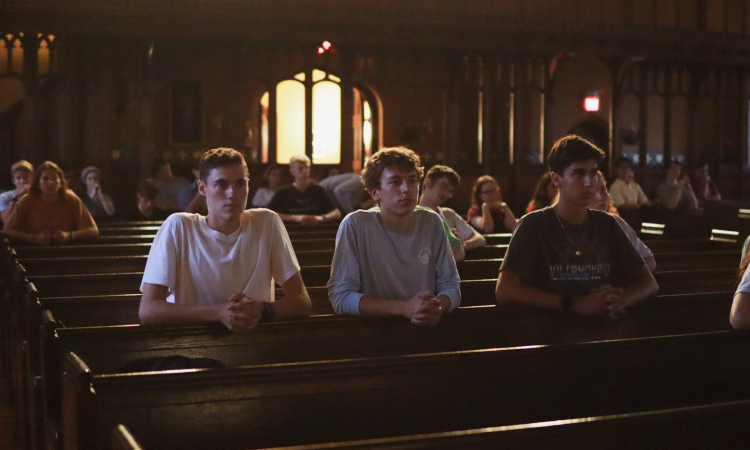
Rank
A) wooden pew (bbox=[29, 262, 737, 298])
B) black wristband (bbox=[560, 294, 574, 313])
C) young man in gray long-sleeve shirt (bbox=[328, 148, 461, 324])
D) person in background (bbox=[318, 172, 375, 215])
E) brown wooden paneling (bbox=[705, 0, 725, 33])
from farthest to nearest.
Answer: brown wooden paneling (bbox=[705, 0, 725, 33])
person in background (bbox=[318, 172, 375, 215])
wooden pew (bbox=[29, 262, 737, 298])
young man in gray long-sleeve shirt (bbox=[328, 148, 461, 324])
black wristband (bbox=[560, 294, 574, 313])

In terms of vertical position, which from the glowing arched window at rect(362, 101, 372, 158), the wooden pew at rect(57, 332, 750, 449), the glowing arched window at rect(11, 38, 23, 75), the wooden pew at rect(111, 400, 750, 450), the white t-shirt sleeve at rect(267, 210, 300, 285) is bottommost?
the wooden pew at rect(57, 332, 750, 449)

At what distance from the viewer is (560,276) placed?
11.9 feet

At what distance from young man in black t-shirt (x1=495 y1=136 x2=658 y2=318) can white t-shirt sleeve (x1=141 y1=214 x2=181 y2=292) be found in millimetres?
1342

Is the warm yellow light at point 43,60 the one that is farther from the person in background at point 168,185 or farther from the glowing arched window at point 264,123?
the glowing arched window at point 264,123

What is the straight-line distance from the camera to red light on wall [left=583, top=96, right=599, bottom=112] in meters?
15.2

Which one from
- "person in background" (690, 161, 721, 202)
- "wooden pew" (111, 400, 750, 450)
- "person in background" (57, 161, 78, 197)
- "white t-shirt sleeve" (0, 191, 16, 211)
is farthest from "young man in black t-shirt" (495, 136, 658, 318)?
"person in background" (690, 161, 721, 202)

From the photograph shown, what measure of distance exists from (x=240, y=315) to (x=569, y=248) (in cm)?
145

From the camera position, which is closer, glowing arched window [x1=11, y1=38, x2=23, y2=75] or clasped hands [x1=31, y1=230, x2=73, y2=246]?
clasped hands [x1=31, y1=230, x2=73, y2=246]

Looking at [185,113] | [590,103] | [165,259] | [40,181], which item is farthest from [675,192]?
[165,259]

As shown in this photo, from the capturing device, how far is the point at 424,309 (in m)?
3.19

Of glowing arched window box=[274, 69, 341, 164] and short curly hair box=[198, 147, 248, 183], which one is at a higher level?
glowing arched window box=[274, 69, 341, 164]

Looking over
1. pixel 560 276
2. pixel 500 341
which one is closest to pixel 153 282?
pixel 500 341

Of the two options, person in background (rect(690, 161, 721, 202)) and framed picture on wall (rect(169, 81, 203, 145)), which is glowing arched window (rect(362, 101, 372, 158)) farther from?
person in background (rect(690, 161, 721, 202))

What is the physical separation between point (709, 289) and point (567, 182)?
2.31m
